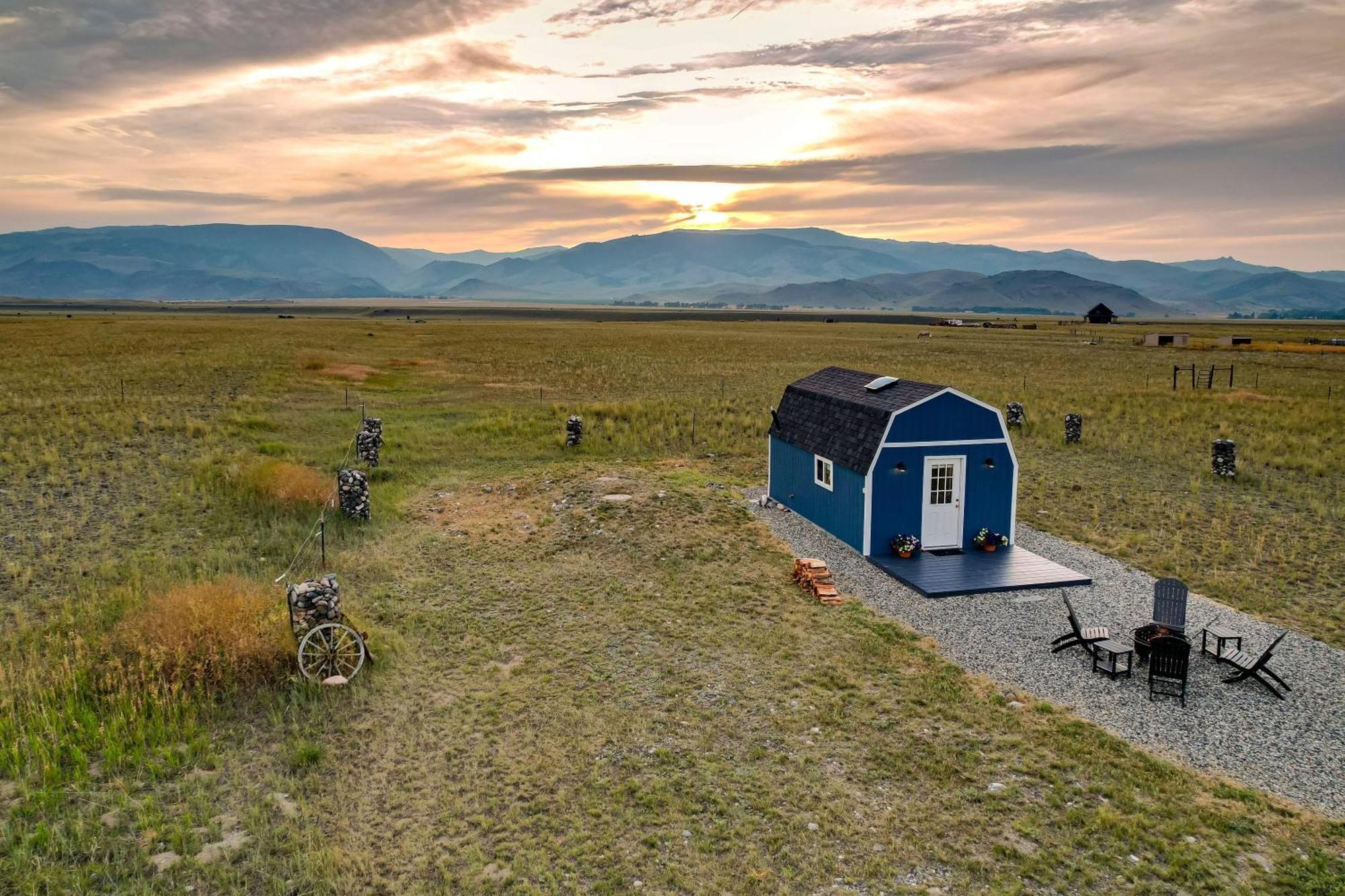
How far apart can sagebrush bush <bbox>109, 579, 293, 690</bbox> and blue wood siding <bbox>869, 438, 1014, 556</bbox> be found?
1190 centimetres

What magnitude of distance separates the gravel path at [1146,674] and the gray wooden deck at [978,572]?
196mm

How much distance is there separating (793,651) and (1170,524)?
12997mm

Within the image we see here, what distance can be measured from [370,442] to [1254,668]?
23.8 m

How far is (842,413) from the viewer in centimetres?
1867

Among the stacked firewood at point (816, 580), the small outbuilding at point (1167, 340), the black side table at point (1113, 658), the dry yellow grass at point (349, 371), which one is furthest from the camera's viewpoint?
the small outbuilding at point (1167, 340)

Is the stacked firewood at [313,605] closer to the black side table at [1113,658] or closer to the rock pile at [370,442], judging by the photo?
the black side table at [1113,658]

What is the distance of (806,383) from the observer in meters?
22.2

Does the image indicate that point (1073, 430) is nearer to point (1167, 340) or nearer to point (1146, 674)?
point (1146, 674)

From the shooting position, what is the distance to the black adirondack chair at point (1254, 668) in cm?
1076

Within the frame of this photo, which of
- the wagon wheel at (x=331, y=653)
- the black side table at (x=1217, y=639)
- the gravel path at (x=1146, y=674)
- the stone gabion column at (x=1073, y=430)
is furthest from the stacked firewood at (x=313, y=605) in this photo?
the stone gabion column at (x=1073, y=430)

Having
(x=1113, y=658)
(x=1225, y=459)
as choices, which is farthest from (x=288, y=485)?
(x=1225, y=459)

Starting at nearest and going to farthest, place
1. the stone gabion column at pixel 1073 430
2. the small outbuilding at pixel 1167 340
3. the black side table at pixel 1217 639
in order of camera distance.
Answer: the black side table at pixel 1217 639, the stone gabion column at pixel 1073 430, the small outbuilding at pixel 1167 340

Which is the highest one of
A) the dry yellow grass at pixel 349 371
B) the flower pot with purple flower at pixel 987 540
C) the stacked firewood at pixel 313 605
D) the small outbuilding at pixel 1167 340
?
the small outbuilding at pixel 1167 340

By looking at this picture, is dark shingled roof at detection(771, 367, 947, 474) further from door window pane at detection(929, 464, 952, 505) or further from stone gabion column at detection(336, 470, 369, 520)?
stone gabion column at detection(336, 470, 369, 520)
